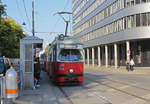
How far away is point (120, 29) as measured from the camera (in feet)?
129

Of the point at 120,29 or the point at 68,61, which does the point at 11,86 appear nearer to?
the point at 68,61

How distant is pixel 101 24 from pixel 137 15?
51.6 feet

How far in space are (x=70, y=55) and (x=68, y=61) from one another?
495 mm

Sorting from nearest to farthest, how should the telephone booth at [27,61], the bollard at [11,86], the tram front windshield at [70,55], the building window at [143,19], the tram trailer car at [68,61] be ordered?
the bollard at [11,86] → the telephone booth at [27,61] → the tram trailer car at [68,61] → the tram front windshield at [70,55] → the building window at [143,19]

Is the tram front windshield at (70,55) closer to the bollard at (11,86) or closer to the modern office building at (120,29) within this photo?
the bollard at (11,86)

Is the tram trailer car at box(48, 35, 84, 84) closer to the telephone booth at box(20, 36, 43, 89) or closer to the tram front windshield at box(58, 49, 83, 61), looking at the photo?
the tram front windshield at box(58, 49, 83, 61)

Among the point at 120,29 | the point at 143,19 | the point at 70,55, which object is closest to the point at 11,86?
the point at 70,55

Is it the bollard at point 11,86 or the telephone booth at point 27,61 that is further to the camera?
the telephone booth at point 27,61

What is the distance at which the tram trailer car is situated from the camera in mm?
13852

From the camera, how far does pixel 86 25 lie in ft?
213

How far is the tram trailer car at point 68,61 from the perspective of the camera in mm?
13852

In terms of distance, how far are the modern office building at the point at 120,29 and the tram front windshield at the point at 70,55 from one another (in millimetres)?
20778

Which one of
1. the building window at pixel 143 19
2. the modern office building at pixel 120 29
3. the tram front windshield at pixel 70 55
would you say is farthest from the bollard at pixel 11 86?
the building window at pixel 143 19

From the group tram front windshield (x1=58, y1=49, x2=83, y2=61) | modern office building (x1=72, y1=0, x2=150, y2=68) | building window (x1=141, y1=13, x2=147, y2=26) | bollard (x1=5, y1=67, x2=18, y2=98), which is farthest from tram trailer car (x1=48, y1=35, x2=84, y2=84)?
building window (x1=141, y1=13, x2=147, y2=26)
